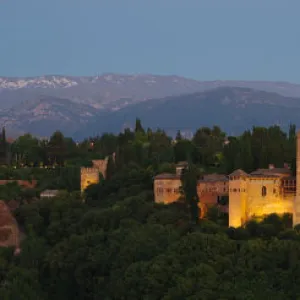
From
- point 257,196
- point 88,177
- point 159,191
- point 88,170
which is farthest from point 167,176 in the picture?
point 88,170

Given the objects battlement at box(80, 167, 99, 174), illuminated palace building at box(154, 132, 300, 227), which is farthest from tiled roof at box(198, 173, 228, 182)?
battlement at box(80, 167, 99, 174)

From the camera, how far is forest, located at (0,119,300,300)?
30.4 metres

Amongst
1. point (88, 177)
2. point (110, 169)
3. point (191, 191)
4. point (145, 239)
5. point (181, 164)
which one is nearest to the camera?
point (145, 239)

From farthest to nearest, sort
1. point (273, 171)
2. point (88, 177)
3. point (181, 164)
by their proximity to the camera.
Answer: point (88, 177) → point (181, 164) → point (273, 171)

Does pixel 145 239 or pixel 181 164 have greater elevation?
pixel 181 164

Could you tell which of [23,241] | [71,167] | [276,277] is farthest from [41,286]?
[71,167]

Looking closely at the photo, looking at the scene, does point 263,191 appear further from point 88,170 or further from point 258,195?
point 88,170

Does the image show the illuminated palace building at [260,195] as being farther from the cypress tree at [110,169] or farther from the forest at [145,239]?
the cypress tree at [110,169]

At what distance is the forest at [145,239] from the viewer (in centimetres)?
3039

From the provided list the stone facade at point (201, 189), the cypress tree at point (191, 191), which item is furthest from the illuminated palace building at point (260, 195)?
the stone facade at point (201, 189)

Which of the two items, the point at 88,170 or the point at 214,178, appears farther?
the point at 88,170

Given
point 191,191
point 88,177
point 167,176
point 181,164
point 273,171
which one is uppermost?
point 181,164

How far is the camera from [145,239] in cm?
3472

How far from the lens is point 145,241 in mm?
34500
